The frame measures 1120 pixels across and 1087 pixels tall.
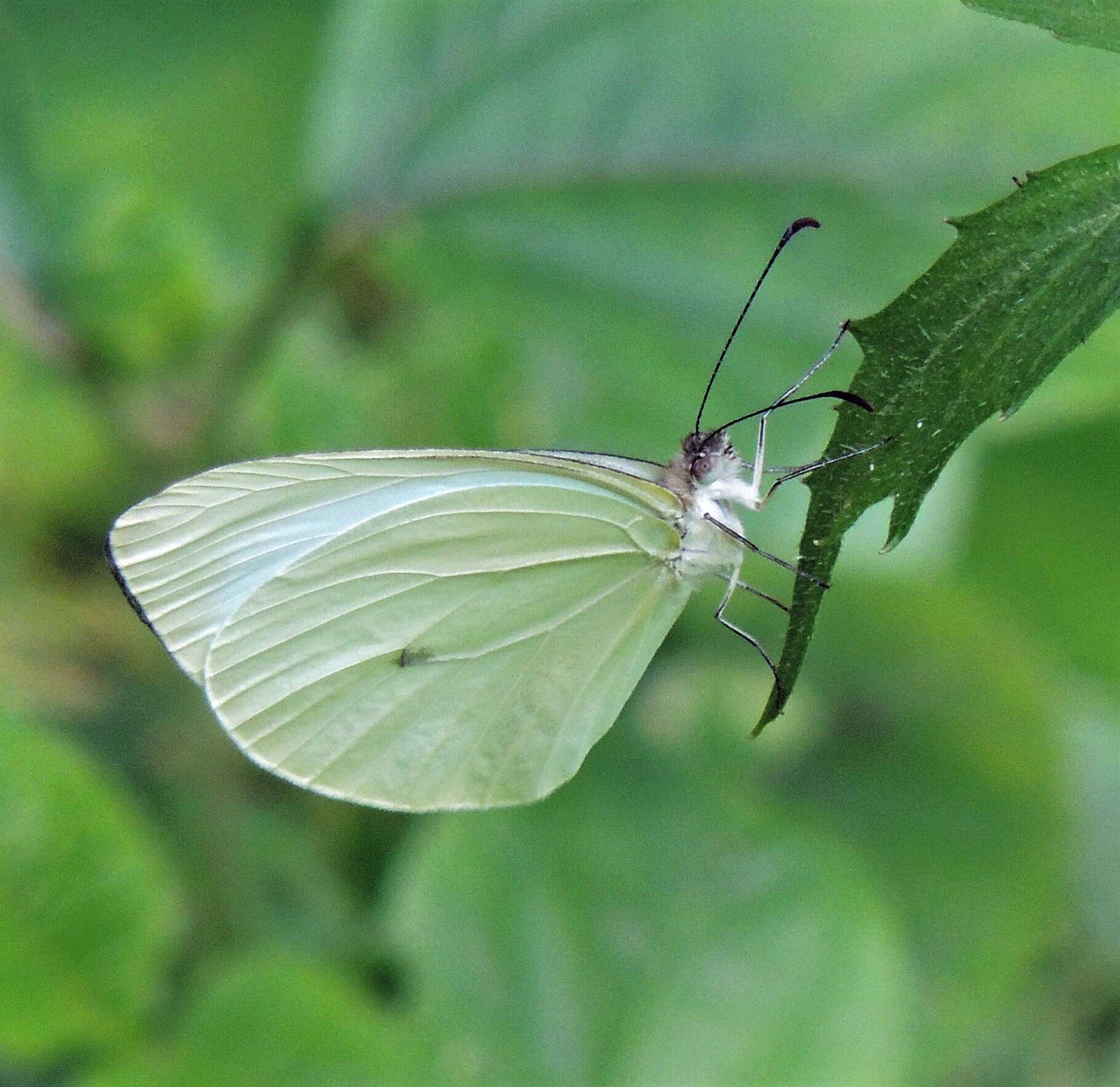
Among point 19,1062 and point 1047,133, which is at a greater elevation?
point 1047,133

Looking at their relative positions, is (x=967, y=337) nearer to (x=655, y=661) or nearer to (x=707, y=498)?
(x=707, y=498)

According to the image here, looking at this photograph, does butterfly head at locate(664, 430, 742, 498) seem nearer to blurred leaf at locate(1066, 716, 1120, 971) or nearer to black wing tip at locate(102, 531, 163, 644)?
black wing tip at locate(102, 531, 163, 644)

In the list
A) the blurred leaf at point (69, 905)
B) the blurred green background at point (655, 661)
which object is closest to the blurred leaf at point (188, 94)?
the blurred green background at point (655, 661)

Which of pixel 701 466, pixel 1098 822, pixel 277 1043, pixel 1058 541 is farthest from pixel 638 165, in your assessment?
pixel 1098 822

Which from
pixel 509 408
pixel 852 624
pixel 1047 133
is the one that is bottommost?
pixel 852 624

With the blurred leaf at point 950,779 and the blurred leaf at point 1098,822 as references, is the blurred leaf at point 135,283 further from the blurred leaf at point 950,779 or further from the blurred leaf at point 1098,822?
the blurred leaf at point 1098,822

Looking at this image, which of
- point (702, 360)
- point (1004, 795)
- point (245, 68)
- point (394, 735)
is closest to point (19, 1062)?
point (394, 735)

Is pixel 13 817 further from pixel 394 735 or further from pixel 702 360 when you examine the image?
pixel 702 360
